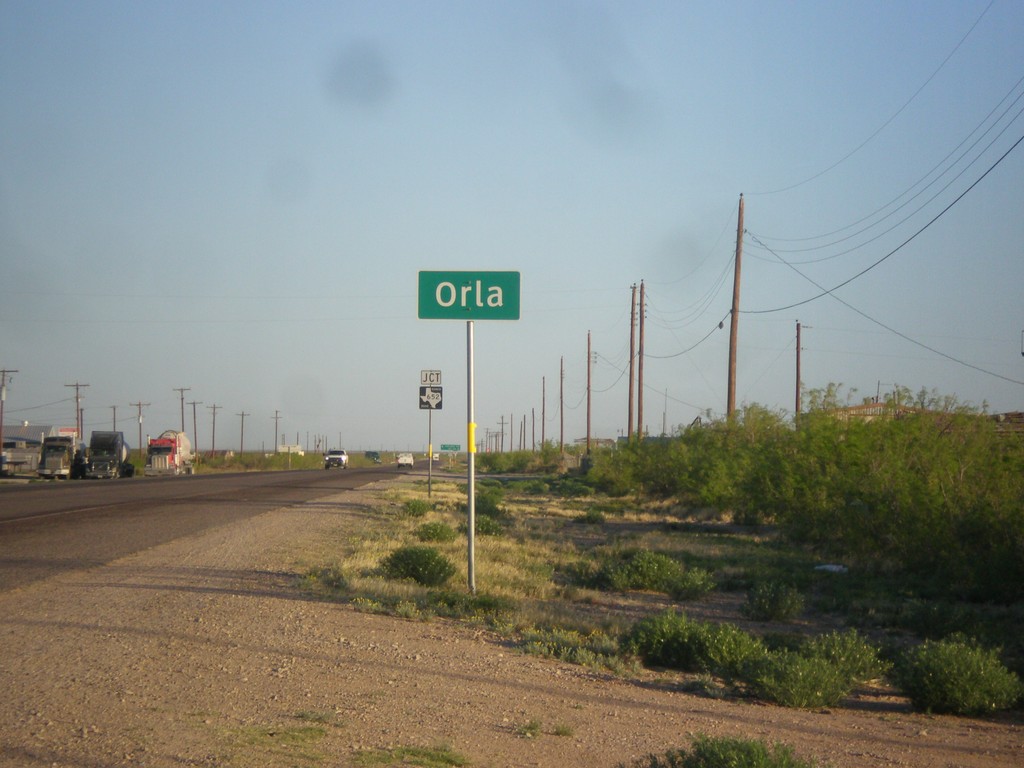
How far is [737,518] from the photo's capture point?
112ft

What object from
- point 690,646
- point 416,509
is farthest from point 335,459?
point 690,646

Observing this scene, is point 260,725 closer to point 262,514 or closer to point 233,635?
point 233,635

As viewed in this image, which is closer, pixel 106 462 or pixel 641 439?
pixel 641 439

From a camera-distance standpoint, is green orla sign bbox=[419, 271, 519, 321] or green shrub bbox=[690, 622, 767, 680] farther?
green orla sign bbox=[419, 271, 519, 321]

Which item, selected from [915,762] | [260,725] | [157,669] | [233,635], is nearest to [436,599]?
[233,635]

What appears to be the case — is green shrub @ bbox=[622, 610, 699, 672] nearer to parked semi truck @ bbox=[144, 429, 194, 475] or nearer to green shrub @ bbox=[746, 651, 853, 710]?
green shrub @ bbox=[746, 651, 853, 710]

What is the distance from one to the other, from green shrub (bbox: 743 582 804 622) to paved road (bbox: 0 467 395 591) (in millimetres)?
10520

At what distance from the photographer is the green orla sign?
13273 mm

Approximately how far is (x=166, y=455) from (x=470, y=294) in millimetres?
68004

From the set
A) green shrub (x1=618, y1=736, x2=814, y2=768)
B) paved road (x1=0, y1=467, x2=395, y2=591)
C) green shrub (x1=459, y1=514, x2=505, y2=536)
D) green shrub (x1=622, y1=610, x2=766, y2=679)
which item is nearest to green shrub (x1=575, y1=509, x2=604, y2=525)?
green shrub (x1=459, y1=514, x2=505, y2=536)

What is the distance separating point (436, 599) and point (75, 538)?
34.0 feet

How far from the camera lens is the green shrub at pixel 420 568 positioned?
14938 millimetres

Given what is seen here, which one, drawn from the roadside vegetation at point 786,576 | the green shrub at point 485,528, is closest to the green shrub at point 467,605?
the roadside vegetation at point 786,576

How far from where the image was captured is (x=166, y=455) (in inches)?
2985
